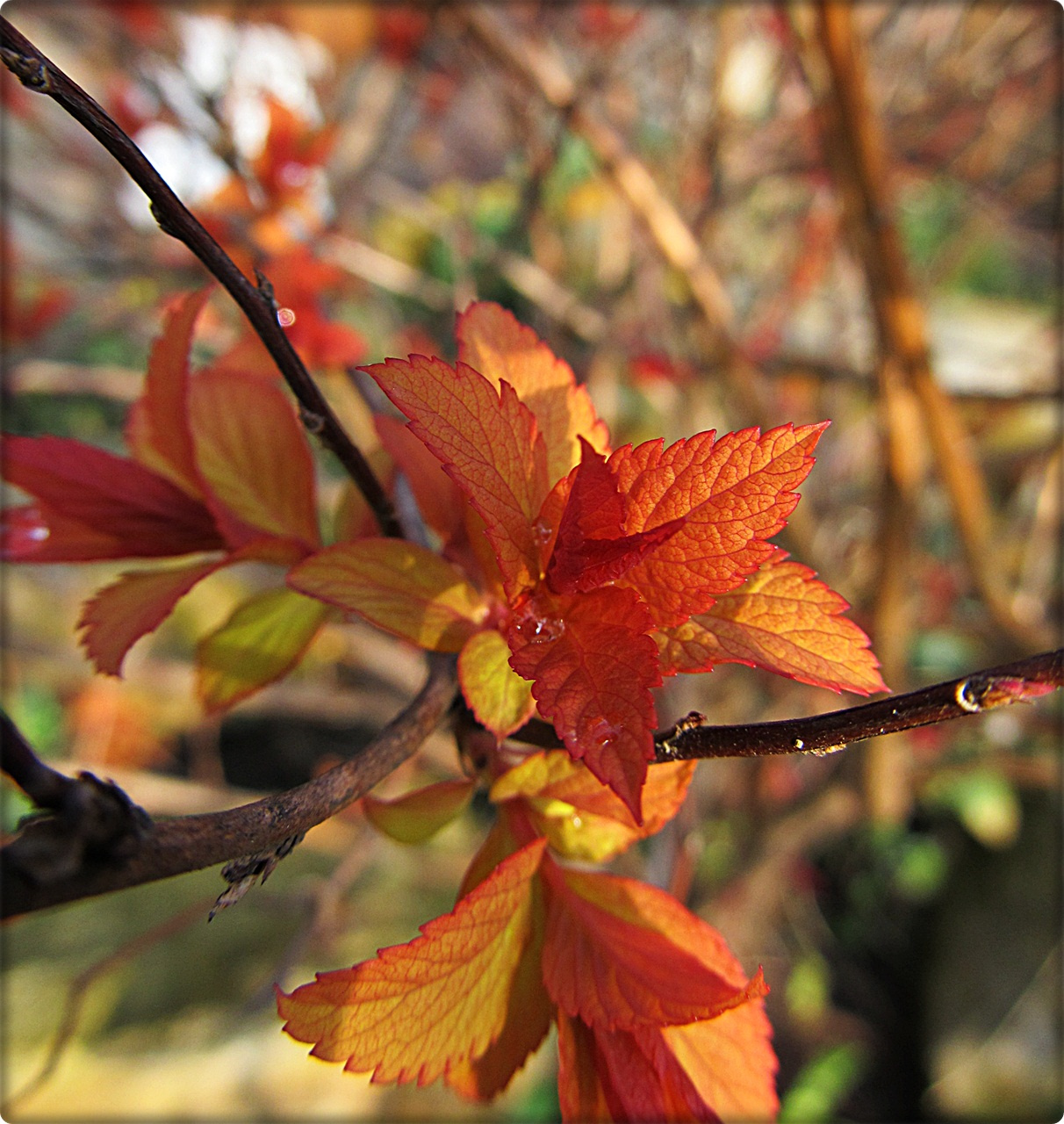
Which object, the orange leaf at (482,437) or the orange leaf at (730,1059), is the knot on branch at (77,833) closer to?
the orange leaf at (482,437)

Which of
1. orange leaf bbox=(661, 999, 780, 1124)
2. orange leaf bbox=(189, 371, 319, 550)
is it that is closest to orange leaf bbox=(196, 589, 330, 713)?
orange leaf bbox=(189, 371, 319, 550)

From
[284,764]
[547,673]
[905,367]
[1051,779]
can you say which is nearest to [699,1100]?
[547,673]

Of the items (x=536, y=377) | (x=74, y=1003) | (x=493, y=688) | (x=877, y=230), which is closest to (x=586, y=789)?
(x=493, y=688)

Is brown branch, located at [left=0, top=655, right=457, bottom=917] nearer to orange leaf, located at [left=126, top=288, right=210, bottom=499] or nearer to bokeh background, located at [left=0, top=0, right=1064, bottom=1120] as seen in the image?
orange leaf, located at [left=126, top=288, right=210, bottom=499]

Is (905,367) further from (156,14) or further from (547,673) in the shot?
(156,14)

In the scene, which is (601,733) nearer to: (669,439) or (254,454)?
(254,454)

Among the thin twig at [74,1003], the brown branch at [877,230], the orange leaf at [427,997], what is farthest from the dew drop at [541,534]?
the brown branch at [877,230]
